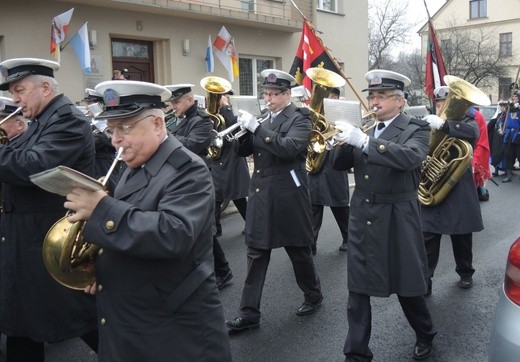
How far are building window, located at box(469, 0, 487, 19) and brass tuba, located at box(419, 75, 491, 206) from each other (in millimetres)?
47717

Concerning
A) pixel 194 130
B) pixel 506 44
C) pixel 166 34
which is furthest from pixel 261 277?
pixel 506 44

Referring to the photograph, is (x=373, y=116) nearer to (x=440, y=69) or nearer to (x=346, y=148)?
(x=346, y=148)

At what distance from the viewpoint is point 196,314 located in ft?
7.47

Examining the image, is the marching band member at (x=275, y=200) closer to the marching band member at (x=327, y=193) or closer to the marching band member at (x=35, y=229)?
the marching band member at (x=35, y=229)

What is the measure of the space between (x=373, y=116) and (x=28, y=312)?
269cm

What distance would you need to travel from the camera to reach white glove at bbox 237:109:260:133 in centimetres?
423

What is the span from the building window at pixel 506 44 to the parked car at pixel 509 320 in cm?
4654

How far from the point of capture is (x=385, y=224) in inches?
142

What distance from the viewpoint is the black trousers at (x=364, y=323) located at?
353cm

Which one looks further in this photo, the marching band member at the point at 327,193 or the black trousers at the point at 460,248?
the marching band member at the point at 327,193

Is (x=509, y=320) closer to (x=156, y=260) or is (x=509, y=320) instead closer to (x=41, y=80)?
(x=156, y=260)

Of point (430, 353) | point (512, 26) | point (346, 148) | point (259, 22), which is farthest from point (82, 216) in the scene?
point (512, 26)

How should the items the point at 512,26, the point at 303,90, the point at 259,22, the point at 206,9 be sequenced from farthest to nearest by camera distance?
the point at 512,26
the point at 259,22
the point at 206,9
the point at 303,90

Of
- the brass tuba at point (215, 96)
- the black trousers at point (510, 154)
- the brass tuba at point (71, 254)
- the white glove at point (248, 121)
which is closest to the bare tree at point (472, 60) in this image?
the black trousers at point (510, 154)
